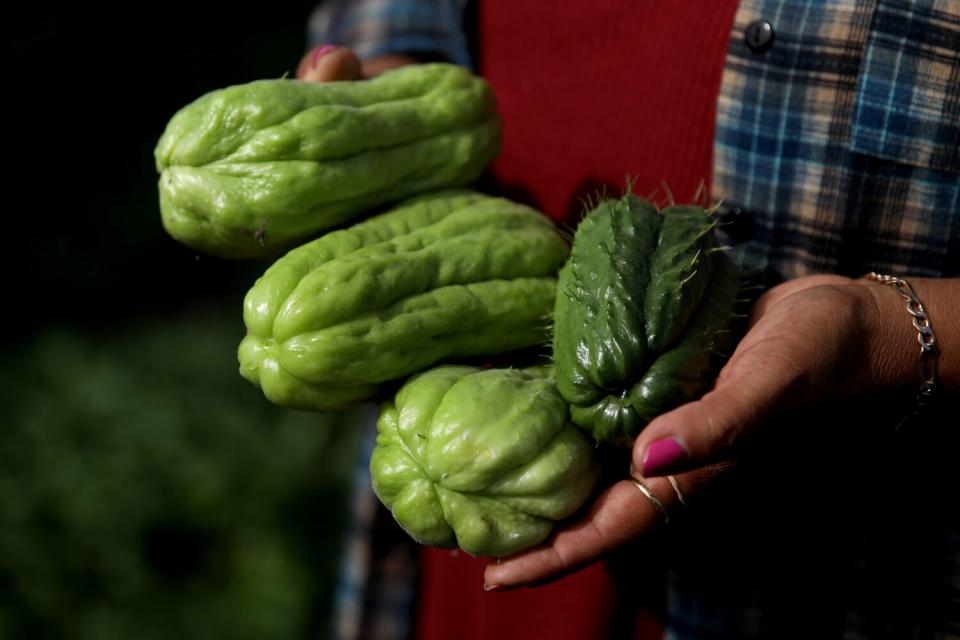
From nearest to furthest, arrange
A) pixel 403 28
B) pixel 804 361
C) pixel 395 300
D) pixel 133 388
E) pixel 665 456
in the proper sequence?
pixel 665 456
pixel 804 361
pixel 395 300
pixel 403 28
pixel 133 388

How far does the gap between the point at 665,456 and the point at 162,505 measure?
160 inches

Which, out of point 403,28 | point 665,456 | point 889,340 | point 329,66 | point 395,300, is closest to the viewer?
point 665,456

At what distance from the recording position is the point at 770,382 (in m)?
1.81

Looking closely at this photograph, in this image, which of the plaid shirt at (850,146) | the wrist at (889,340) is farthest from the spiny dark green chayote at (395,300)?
the wrist at (889,340)

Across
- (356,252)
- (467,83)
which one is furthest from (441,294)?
(467,83)

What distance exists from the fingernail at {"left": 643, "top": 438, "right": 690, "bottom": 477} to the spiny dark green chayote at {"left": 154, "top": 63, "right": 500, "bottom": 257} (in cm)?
107

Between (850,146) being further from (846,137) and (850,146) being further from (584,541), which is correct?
(584,541)

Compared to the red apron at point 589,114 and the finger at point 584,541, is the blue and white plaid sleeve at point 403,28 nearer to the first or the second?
the red apron at point 589,114

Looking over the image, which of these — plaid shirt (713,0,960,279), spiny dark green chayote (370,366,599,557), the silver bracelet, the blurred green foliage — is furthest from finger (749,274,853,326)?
→ the blurred green foliage

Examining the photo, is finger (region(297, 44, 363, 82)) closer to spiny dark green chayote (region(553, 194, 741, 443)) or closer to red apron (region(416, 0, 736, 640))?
red apron (region(416, 0, 736, 640))

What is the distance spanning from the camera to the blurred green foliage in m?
4.85

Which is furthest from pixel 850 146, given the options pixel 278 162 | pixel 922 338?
pixel 278 162

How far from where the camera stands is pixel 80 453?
523 cm

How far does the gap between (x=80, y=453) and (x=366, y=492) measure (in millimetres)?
2441
